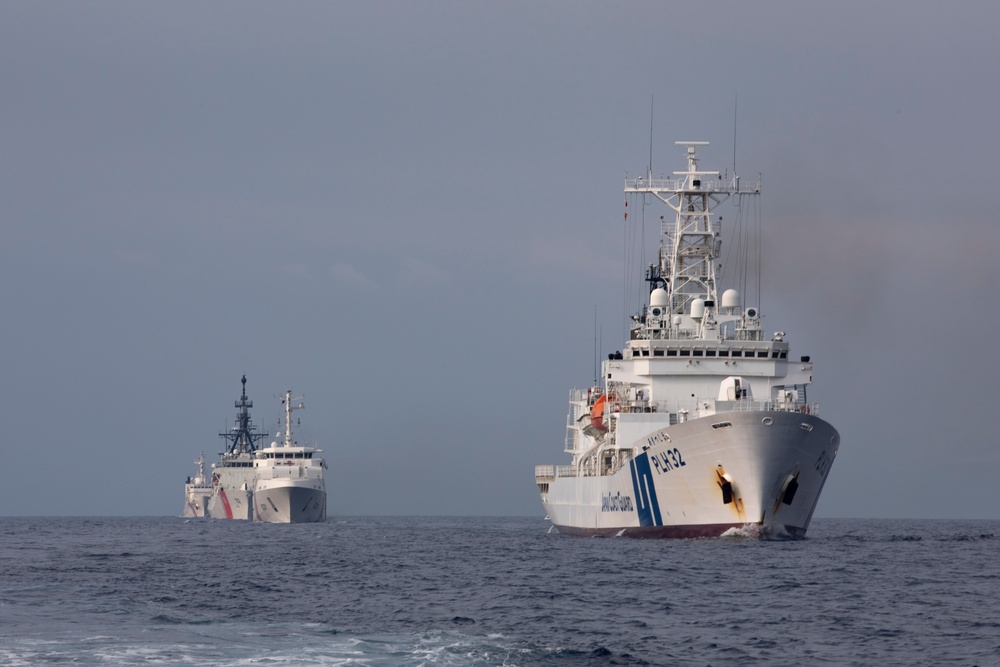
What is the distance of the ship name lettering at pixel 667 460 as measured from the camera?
1724 inches

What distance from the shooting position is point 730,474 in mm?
42562

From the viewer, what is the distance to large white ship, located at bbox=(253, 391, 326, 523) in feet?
312

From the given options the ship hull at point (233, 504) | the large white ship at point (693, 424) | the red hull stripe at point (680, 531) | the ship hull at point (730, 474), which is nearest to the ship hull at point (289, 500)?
the ship hull at point (233, 504)

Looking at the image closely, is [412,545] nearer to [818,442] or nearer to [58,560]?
[58,560]

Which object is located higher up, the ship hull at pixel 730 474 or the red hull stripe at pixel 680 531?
the ship hull at pixel 730 474

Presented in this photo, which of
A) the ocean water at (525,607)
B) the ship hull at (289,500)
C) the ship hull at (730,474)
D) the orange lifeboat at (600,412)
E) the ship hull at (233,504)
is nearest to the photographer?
the ocean water at (525,607)

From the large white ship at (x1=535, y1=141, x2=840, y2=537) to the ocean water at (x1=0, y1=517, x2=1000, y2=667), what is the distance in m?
1.52

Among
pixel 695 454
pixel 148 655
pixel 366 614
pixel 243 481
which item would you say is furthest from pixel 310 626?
pixel 243 481

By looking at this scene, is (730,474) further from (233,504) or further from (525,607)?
(233,504)

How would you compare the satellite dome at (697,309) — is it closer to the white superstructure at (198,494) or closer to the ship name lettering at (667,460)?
the ship name lettering at (667,460)

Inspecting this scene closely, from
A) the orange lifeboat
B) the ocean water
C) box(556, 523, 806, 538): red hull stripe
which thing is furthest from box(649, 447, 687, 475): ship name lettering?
the orange lifeboat

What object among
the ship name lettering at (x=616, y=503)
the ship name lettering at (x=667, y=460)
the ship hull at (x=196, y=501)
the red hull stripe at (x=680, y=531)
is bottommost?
the ship hull at (x=196, y=501)

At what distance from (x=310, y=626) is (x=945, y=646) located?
12.2 m

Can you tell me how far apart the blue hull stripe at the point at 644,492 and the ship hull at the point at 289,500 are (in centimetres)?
5139
